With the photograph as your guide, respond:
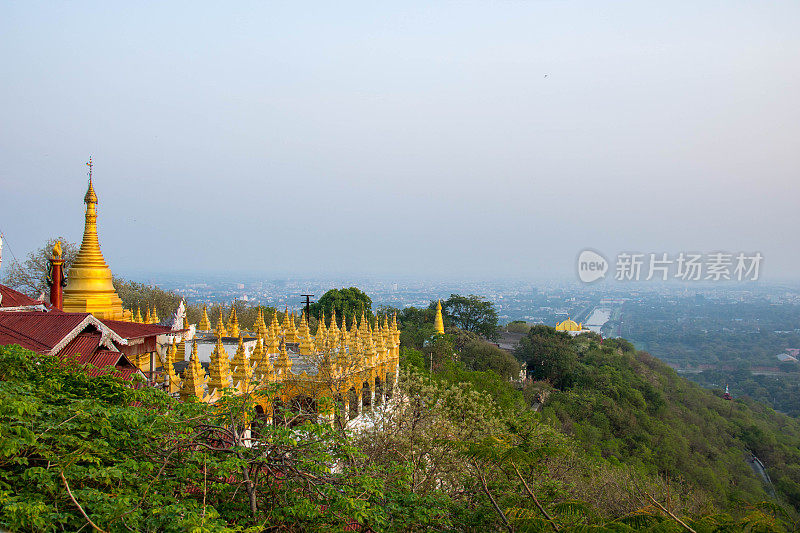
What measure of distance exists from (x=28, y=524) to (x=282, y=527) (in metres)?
3.22

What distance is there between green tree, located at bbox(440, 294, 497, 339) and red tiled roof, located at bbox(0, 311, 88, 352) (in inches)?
2456

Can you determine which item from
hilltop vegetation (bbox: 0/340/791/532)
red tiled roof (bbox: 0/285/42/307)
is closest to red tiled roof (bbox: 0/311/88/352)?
hilltop vegetation (bbox: 0/340/791/532)

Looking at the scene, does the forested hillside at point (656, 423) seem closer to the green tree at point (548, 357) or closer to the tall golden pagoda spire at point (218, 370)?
the green tree at point (548, 357)

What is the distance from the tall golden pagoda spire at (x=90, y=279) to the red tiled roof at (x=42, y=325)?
→ 8499mm

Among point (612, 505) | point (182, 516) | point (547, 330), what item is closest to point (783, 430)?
point (547, 330)

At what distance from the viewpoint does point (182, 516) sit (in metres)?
7.17

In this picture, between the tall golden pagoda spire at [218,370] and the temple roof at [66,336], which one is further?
the tall golden pagoda spire at [218,370]

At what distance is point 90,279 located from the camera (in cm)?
2480

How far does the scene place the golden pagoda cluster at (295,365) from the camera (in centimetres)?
1548

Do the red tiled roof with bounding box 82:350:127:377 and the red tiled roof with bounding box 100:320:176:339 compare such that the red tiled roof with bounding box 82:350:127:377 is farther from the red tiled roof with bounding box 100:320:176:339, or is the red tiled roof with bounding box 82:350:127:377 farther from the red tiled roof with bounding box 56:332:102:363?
the red tiled roof with bounding box 100:320:176:339

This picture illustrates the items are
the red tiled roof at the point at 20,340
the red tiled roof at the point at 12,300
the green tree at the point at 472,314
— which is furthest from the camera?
the green tree at the point at 472,314

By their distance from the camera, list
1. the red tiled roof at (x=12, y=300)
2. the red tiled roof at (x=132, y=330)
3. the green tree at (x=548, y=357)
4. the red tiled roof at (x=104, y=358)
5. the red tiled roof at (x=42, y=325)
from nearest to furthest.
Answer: the red tiled roof at (x=42, y=325) < the red tiled roof at (x=104, y=358) < the red tiled roof at (x=132, y=330) < the red tiled roof at (x=12, y=300) < the green tree at (x=548, y=357)

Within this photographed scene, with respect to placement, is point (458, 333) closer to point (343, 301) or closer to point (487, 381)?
point (343, 301)

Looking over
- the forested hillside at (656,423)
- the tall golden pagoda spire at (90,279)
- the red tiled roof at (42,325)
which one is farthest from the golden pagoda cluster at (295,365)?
the forested hillside at (656,423)
